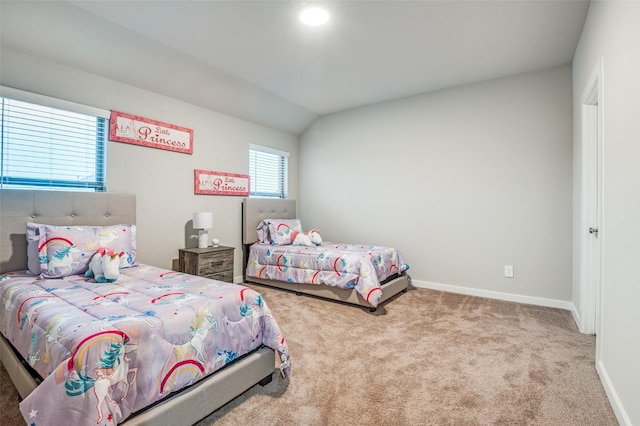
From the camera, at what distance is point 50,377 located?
117 centimetres

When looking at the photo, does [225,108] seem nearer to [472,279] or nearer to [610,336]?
[472,279]

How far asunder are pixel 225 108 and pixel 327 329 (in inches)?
121

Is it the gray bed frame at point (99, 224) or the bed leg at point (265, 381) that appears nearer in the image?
the gray bed frame at point (99, 224)

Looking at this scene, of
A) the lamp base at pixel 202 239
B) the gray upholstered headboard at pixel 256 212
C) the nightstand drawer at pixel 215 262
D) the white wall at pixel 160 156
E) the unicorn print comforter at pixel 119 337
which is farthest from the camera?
the gray upholstered headboard at pixel 256 212

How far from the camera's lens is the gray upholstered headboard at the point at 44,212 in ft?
Result: 7.77

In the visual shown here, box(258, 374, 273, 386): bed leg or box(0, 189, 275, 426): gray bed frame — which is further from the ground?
box(0, 189, 275, 426): gray bed frame

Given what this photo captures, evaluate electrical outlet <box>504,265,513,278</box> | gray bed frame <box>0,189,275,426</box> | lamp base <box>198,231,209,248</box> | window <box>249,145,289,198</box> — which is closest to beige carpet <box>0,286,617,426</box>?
gray bed frame <box>0,189,275,426</box>

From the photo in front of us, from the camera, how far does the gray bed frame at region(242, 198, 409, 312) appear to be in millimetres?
3439

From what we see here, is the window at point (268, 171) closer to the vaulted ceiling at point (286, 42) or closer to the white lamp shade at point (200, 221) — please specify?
Result: the vaulted ceiling at point (286, 42)

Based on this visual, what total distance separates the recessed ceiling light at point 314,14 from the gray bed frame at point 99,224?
2.36 m

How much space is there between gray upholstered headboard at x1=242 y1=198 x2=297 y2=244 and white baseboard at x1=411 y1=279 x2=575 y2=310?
7.43 feet

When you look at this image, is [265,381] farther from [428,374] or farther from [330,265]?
[330,265]

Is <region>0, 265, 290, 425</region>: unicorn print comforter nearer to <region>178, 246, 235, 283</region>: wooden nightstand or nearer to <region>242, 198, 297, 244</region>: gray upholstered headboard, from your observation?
<region>178, 246, 235, 283</region>: wooden nightstand

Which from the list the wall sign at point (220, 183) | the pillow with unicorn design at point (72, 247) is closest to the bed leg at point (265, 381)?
the pillow with unicorn design at point (72, 247)
